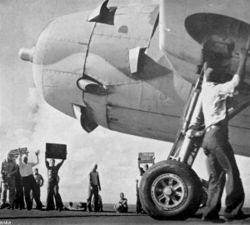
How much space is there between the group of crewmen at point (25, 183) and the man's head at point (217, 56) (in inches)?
111

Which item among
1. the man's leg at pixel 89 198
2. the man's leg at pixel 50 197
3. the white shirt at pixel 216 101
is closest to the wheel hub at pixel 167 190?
the white shirt at pixel 216 101

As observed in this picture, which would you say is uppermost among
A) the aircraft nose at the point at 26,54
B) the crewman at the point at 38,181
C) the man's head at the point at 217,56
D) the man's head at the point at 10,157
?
the aircraft nose at the point at 26,54

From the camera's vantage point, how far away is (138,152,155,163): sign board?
23.2 feet

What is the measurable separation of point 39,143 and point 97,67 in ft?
5.47

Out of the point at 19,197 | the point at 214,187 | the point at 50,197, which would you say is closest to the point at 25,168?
the point at 19,197

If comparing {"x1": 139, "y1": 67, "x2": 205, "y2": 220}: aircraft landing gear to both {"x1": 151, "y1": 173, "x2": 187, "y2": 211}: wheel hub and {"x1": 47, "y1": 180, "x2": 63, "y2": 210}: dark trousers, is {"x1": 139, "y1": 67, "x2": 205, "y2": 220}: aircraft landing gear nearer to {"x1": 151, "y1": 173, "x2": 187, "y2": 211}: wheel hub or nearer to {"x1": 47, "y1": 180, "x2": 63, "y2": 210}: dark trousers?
{"x1": 151, "y1": 173, "x2": 187, "y2": 211}: wheel hub

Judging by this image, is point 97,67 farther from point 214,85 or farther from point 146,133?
point 214,85

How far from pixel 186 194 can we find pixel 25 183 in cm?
327

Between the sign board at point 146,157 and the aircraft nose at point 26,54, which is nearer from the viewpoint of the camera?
the sign board at point 146,157

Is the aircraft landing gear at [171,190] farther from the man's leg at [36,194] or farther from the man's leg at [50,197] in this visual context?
the man's leg at [36,194]

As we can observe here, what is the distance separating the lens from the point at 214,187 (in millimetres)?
6027

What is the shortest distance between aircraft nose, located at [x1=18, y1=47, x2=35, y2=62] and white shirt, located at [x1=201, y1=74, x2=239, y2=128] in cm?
277

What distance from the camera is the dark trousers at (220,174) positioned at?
5.86 meters

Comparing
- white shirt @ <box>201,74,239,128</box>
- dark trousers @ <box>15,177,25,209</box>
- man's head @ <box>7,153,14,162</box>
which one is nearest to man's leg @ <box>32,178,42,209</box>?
dark trousers @ <box>15,177,25,209</box>
